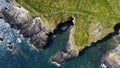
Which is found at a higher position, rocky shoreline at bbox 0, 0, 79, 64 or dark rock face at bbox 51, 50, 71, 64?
rocky shoreline at bbox 0, 0, 79, 64

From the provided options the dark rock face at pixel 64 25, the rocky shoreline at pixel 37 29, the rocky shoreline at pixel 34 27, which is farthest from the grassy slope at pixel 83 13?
the rocky shoreline at pixel 34 27

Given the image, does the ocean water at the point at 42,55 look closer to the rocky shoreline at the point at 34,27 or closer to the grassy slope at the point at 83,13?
the rocky shoreline at the point at 34,27

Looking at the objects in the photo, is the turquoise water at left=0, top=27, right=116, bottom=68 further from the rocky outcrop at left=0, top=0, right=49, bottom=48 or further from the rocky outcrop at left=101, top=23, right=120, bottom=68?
the rocky outcrop at left=101, top=23, right=120, bottom=68

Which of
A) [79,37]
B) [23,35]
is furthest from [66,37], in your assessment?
[23,35]

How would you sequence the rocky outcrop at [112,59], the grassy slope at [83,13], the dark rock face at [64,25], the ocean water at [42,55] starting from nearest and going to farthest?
the rocky outcrop at [112,59] → the ocean water at [42,55] → the grassy slope at [83,13] → the dark rock face at [64,25]

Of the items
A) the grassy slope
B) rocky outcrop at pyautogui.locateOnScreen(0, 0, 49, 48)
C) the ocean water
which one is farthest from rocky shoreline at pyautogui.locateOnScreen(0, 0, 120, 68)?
the grassy slope

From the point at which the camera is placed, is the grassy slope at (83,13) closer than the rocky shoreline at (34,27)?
No
